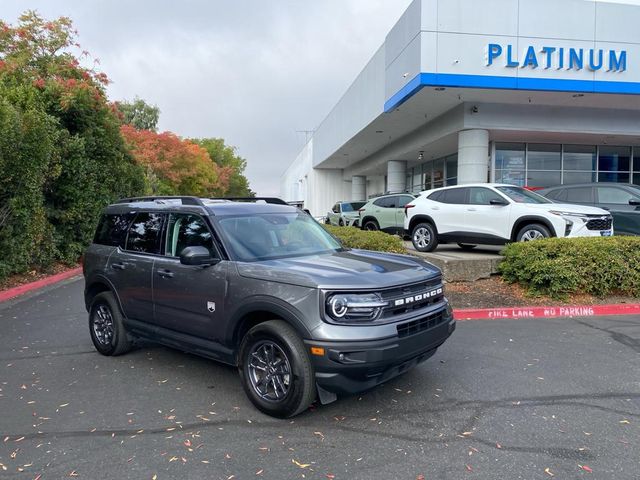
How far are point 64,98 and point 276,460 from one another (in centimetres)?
1387

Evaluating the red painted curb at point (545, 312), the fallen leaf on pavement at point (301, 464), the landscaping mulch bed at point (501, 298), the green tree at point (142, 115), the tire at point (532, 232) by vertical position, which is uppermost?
the green tree at point (142, 115)

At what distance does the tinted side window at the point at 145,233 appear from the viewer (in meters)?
5.36

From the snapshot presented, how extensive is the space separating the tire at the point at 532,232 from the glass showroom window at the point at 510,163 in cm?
1144

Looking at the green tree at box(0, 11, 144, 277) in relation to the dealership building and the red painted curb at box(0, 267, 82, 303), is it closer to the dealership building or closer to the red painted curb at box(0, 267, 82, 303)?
the red painted curb at box(0, 267, 82, 303)

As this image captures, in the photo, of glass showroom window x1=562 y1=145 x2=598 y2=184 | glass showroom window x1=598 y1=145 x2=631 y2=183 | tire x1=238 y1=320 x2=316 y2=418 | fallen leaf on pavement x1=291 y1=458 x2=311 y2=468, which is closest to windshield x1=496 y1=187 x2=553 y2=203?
tire x1=238 y1=320 x2=316 y2=418

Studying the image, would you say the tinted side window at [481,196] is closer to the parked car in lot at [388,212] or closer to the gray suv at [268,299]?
the parked car in lot at [388,212]

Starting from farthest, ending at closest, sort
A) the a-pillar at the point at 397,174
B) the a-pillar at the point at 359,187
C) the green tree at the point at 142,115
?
1. the green tree at the point at 142,115
2. the a-pillar at the point at 359,187
3. the a-pillar at the point at 397,174

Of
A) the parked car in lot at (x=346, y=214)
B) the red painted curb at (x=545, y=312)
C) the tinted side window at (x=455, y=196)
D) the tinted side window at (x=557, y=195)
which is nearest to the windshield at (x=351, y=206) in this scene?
the parked car in lot at (x=346, y=214)

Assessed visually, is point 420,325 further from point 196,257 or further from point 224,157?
point 224,157

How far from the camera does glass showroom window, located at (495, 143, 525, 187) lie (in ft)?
67.5

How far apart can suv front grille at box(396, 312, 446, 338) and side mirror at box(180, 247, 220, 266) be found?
1.82m

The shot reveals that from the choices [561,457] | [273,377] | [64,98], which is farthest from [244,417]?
[64,98]

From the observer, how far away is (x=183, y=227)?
16.7 feet

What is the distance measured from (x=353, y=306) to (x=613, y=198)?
35.9 feet
